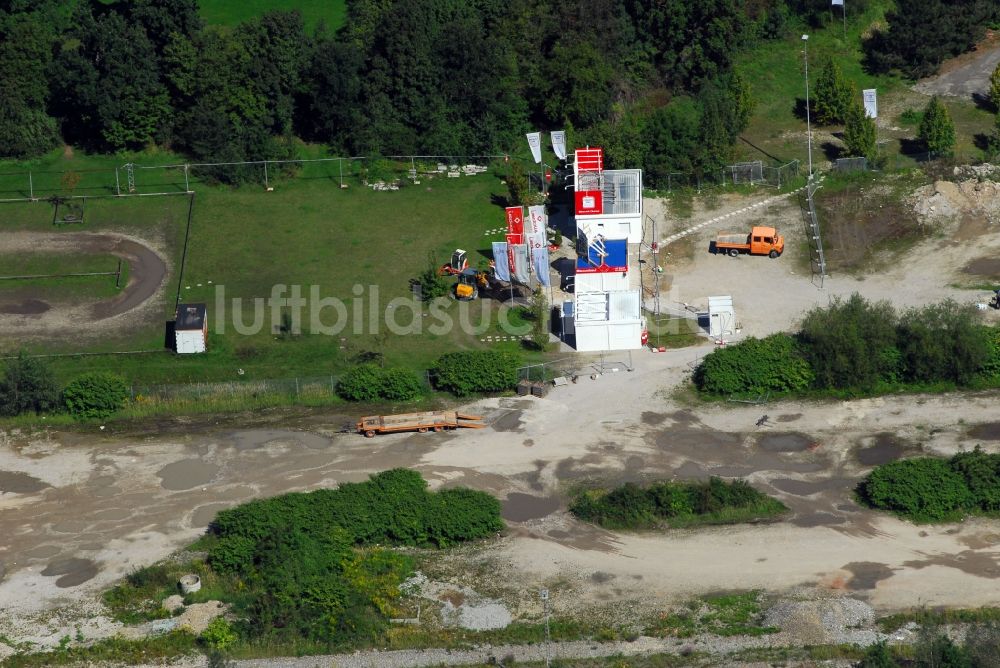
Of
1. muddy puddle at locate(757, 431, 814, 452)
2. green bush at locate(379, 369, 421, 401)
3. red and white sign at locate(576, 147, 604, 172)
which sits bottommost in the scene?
muddy puddle at locate(757, 431, 814, 452)

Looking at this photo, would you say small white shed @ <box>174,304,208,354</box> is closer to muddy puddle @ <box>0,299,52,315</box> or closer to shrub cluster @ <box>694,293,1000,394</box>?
muddy puddle @ <box>0,299,52,315</box>

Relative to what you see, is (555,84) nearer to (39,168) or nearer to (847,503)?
(39,168)

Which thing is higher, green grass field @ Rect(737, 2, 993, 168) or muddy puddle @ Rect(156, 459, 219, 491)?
green grass field @ Rect(737, 2, 993, 168)

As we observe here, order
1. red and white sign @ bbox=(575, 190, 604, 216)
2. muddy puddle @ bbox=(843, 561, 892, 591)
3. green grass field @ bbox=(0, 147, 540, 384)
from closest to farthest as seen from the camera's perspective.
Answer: muddy puddle @ bbox=(843, 561, 892, 591)
green grass field @ bbox=(0, 147, 540, 384)
red and white sign @ bbox=(575, 190, 604, 216)

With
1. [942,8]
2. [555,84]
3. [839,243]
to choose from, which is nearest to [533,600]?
[839,243]

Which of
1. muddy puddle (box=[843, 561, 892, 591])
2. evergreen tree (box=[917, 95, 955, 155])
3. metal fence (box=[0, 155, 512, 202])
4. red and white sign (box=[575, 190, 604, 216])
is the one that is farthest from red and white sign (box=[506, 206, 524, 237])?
muddy puddle (box=[843, 561, 892, 591])

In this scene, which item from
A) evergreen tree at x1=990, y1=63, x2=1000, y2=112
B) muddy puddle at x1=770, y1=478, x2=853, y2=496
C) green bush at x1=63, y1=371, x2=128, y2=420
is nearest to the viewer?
muddy puddle at x1=770, y1=478, x2=853, y2=496

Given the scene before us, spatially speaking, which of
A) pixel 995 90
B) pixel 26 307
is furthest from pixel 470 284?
pixel 995 90
